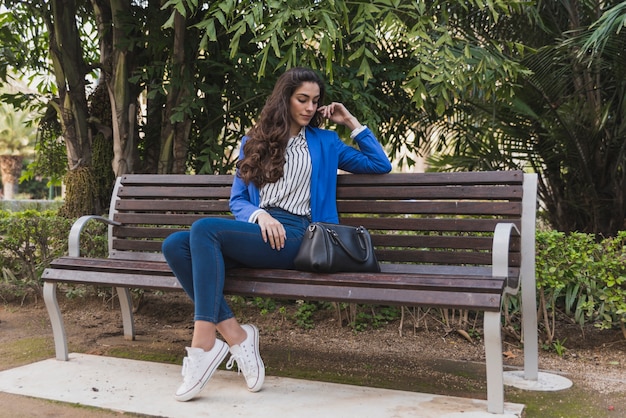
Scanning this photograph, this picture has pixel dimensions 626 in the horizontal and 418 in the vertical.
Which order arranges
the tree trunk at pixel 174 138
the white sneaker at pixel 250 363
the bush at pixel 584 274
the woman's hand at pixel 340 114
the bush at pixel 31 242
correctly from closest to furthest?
1. the white sneaker at pixel 250 363
2. the woman's hand at pixel 340 114
3. the bush at pixel 584 274
4. the bush at pixel 31 242
5. the tree trunk at pixel 174 138

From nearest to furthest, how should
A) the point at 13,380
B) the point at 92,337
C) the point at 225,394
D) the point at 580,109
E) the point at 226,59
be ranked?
the point at 225,394
the point at 13,380
the point at 92,337
the point at 226,59
the point at 580,109

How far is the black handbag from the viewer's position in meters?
2.94

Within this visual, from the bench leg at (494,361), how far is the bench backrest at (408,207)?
1.78ft

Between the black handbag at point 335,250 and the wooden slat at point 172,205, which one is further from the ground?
the wooden slat at point 172,205

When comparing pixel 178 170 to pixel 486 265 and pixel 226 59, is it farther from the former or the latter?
pixel 486 265

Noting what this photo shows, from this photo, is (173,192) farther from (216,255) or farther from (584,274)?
(584,274)

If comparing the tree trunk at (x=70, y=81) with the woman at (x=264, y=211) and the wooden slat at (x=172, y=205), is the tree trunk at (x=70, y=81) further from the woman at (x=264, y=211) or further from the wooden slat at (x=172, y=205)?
the woman at (x=264, y=211)

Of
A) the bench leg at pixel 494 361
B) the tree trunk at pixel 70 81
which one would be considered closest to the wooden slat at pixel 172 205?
the tree trunk at pixel 70 81

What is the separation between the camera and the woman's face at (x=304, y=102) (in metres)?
3.34

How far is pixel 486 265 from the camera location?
10.6ft

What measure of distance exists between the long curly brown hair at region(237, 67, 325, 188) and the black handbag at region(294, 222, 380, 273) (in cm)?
45

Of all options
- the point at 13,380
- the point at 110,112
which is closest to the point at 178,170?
the point at 110,112

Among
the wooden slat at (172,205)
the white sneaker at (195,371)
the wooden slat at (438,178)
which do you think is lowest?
the white sneaker at (195,371)

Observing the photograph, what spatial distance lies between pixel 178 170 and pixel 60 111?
3.66 ft
